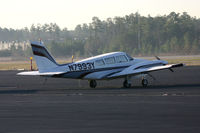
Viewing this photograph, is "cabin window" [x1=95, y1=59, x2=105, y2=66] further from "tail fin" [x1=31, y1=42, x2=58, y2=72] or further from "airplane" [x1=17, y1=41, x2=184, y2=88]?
"tail fin" [x1=31, y1=42, x2=58, y2=72]

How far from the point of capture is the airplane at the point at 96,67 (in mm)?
32062

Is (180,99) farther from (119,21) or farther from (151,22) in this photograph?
(119,21)

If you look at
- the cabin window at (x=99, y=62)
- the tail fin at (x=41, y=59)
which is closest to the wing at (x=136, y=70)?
the cabin window at (x=99, y=62)

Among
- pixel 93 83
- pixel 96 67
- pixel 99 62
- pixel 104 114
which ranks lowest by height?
pixel 104 114

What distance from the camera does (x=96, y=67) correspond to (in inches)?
1320

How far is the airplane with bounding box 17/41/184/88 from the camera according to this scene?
105ft

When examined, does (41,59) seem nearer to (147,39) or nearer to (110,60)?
(110,60)

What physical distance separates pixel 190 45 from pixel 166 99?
359ft

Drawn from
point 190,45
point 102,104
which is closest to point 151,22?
point 190,45

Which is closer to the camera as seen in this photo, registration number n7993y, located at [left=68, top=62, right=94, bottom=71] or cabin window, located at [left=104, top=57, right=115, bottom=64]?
registration number n7993y, located at [left=68, top=62, right=94, bottom=71]

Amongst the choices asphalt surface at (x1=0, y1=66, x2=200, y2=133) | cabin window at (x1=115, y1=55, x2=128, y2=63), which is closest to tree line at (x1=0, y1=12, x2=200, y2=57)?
cabin window at (x1=115, y1=55, x2=128, y2=63)

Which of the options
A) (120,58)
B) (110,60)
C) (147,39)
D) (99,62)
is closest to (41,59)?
(99,62)

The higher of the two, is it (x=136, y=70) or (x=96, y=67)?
(x=96, y=67)

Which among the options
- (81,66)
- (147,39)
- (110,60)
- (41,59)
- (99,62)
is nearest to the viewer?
(41,59)
